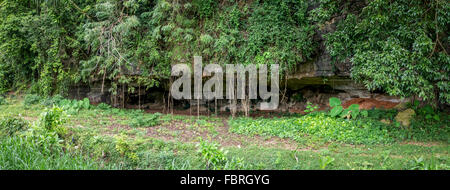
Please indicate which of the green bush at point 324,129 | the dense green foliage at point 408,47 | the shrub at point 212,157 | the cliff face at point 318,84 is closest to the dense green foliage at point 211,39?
the dense green foliage at point 408,47

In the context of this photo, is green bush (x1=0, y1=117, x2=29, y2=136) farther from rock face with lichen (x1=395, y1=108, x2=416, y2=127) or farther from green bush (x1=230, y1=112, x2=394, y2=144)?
rock face with lichen (x1=395, y1=108, x2=416, y2=127)

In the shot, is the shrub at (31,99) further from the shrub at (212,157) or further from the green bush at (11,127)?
the shrub at (212,157)

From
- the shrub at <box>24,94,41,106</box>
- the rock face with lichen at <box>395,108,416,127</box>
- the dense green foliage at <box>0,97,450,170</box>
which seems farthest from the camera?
the shrub at <box>24,94,41,106</box>

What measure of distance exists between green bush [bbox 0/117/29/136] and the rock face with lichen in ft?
29.6

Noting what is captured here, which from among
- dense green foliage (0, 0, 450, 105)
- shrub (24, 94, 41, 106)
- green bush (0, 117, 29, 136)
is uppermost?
dense green foliage (0, 0, 450, 105)

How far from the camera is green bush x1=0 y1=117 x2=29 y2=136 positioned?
19.1 feet

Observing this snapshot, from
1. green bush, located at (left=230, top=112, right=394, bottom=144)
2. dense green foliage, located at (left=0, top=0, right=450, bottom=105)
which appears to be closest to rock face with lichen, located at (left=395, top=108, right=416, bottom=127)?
green bush, located at (left=230, top=112, right=394, bottom=144)

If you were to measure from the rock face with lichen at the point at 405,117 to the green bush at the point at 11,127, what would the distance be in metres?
9.04

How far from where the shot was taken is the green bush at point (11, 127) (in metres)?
5.81

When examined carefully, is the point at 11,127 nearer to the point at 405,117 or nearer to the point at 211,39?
the point at 211,39

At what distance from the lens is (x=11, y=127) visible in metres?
5.93

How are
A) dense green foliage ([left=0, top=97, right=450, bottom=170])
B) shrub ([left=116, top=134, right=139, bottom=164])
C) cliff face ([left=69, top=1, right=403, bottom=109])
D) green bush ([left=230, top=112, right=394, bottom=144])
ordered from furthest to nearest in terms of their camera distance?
cliff face ([left=69, top=1, right=403, bottom=109]) → green bush ([left=230, top=112, right=394, bottom=144]) → shrub ([left=116, top=134, right=139, bottom=164]) → dense green foliage ([left=0, top=97, right=450, bottom=170])

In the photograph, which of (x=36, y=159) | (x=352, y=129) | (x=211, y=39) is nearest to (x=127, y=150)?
(x=36, y=159)

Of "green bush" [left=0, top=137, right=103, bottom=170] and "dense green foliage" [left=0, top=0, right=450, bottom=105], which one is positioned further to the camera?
"dense green foliage" [left=0, top=0, right=450, bottom=105]
